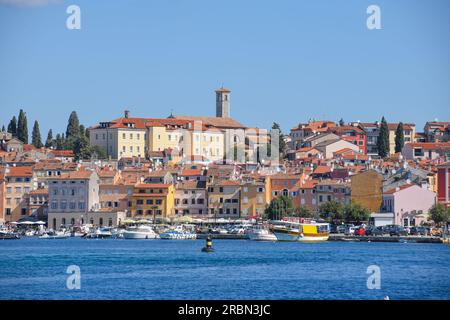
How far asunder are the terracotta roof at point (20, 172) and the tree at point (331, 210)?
1818cm

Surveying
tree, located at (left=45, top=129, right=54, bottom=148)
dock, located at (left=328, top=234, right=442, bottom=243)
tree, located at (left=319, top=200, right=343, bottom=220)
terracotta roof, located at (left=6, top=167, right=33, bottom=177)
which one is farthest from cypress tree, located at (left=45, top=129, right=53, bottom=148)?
dock, located at (left=328, top=234, right=442, bottom=243)

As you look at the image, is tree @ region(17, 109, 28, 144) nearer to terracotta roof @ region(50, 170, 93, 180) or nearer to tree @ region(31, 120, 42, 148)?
tree @ region(31, 120, 42, 148)

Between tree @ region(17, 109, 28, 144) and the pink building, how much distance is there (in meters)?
40.4

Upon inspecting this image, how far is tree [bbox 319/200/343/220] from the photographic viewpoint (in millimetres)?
62188

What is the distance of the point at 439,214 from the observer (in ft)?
190

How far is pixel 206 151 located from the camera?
299ft

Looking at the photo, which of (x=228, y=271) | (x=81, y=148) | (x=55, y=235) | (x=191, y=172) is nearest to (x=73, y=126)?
(x=81, y=148)

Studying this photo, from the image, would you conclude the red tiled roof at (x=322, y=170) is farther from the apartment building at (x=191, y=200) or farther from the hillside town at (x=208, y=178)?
the apartment building at (x=191, y=200)

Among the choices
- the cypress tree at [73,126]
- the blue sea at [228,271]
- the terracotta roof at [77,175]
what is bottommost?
the blue sea at [228,271]

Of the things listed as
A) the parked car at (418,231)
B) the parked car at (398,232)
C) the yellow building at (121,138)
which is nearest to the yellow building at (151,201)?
the parked car at (398,232)

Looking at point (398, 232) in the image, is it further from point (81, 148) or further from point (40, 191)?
point (81, 148)

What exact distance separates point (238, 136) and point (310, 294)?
67062 mm

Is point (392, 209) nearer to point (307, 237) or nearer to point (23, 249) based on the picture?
point (307, 237)

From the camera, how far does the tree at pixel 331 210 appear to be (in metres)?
62.2
